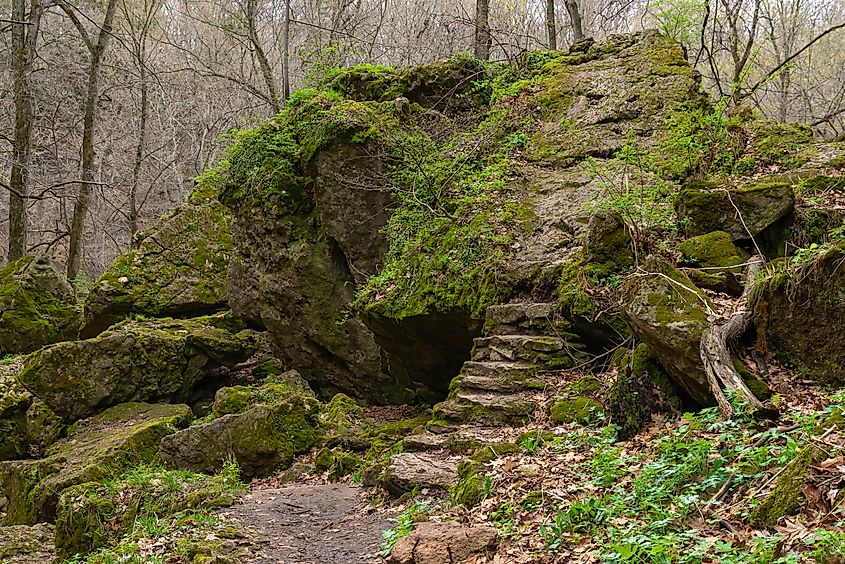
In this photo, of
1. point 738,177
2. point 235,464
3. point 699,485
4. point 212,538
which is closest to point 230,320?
point 235,464

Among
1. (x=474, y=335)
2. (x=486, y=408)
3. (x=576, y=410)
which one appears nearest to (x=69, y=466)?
(x=474, y=335)

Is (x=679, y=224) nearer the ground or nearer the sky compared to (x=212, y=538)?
nearer the sky

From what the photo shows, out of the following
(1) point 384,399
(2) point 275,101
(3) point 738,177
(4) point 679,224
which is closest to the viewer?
(4) point 679,224

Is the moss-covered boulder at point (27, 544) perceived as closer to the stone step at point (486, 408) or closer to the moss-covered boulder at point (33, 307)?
the stone step at point (486, 408)

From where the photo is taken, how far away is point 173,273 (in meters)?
17.5

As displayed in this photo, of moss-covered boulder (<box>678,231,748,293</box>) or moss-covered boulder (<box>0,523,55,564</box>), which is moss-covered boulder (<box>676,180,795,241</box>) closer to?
moss-covered boulder (<box>678,231,748,293</box>)

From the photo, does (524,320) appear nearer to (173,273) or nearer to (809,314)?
(809,314)

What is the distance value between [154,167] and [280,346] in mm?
14411

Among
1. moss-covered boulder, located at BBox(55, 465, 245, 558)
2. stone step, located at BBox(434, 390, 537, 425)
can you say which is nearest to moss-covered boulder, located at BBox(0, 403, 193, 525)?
moss-covered boulder, located at BBox(55, 465, 245, 558)

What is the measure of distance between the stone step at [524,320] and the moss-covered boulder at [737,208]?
6.66ft

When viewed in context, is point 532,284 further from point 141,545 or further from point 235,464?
point 141,545

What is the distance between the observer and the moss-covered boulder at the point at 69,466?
9.25 meters

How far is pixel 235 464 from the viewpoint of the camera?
8703mm

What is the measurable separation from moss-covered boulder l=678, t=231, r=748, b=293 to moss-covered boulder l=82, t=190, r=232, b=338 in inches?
539
